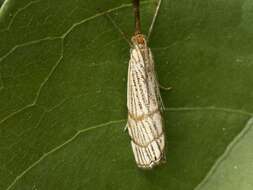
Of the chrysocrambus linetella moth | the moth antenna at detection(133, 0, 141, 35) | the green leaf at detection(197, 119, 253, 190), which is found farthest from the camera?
the chrysocrambus linetella moth

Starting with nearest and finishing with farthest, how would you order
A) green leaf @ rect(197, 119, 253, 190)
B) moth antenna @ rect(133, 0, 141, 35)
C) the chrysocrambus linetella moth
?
moth antenna @ rect(133, 0, 141, 35)
green leaf @ rect(197, 119, 253, 190)
the chrysocrambus linetella moth

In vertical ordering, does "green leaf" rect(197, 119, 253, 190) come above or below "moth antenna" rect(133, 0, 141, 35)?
below

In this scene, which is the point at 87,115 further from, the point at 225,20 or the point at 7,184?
the point at 225,20

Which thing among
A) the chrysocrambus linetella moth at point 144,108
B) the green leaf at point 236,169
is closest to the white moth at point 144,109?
the chrysocrambus linetella moth at point 144,108

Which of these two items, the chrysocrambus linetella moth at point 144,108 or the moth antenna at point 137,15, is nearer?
the moth antenna at point 137,15

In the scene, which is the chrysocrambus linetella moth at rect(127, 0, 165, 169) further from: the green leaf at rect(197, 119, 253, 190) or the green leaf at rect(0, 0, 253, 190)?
the green leaf at rect(197, 119, 253, 190)

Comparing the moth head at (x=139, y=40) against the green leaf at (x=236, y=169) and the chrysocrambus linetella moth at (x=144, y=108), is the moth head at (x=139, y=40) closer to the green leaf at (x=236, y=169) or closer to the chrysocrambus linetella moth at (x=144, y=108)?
the chrysocrambus linetella moth at (x=144, y=108)

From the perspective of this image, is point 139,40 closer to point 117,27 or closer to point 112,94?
point 117,27

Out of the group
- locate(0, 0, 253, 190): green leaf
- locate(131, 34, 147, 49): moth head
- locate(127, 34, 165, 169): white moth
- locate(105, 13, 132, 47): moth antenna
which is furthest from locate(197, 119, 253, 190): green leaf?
locate(105, 13, 132, 47): moth antenna
